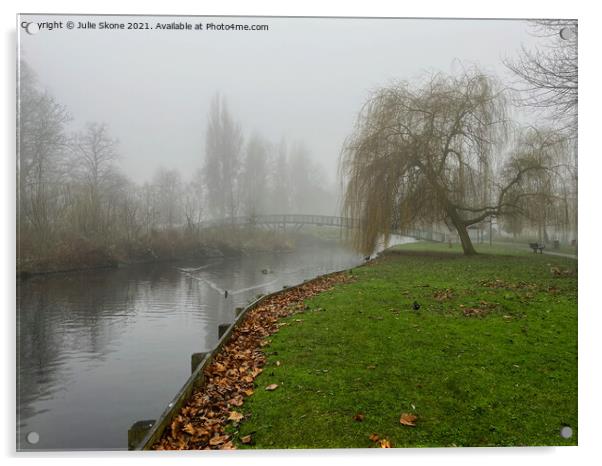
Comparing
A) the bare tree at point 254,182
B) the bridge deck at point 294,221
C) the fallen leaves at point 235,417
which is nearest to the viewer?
the fallen leaves at point 235,417

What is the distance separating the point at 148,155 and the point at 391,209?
5.58 m

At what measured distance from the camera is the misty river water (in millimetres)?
4223

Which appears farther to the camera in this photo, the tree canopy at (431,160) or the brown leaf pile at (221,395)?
the tree canopy at (431,160)

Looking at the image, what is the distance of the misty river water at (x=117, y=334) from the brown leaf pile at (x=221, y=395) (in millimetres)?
1095

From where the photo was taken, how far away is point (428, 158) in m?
8.33

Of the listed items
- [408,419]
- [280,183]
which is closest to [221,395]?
[408,419]

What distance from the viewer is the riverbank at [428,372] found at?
3.09 metres

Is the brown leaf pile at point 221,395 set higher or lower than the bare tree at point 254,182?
lower

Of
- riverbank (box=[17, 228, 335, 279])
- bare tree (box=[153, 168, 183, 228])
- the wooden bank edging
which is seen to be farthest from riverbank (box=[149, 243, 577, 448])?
bare tree (box=[153, 168, 183, 228])

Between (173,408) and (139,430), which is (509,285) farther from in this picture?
(139,430)

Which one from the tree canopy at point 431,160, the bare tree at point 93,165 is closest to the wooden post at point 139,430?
the bare tree at point 93,165
